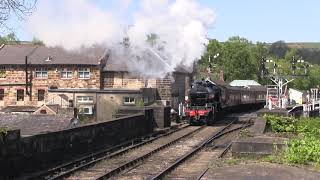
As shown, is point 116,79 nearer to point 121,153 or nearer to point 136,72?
point 136,72

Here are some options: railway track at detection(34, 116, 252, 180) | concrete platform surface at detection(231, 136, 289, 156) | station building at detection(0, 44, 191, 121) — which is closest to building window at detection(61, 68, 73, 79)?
station building at detection(0, 44, 191, 121)

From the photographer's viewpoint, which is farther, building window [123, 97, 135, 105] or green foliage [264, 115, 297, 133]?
building window [123, 97, 135, 105]

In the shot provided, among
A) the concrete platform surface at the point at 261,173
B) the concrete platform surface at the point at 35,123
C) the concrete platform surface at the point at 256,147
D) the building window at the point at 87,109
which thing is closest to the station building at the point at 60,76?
the building window at the point at 87,109

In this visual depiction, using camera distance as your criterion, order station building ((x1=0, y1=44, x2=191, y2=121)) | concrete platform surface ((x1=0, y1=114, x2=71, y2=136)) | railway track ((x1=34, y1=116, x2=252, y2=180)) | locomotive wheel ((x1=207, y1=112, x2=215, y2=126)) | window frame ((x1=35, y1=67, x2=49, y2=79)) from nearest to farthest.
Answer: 1. railway track ((x1=34, y1=116, x2=252, y2=180))
2. concrete platform surface ((x1=0, y1=114, x2=71, y2=136))
3. locomotive wheel ((x1=207, y1=112, x2=215, y2=126))
4. station building ((x1=0, y1=44, x2=191, y2=121))
5. window frame ((x1=35, y1=67, x2=49, y2=79))

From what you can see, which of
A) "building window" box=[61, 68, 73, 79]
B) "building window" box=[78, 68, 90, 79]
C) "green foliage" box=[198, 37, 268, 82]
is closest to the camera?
"building window" box=[78, 68, 90, 79]

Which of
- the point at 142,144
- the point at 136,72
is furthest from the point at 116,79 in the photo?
the point at 142,144

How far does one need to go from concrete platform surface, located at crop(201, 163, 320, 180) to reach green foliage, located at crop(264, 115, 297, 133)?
24.4 feet

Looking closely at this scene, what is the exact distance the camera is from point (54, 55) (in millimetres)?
58375

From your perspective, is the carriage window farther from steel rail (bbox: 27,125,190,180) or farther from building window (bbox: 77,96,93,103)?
steel rail (bbox: 27,125,190,180)

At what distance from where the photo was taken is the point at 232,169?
551 inches

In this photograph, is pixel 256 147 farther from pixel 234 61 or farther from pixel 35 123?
pixel 234 61

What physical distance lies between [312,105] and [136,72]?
1535 cm

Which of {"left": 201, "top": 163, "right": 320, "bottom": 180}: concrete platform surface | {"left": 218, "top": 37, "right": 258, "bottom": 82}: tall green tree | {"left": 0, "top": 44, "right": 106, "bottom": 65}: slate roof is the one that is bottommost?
{"left": 201, "top": 163, "right": 320, "bottom": 180}: concrete platform surface

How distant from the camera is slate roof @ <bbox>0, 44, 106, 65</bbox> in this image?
185 feet
